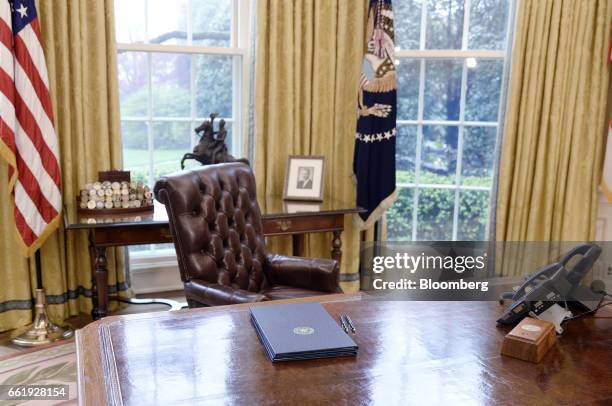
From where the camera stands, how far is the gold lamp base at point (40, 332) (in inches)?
111

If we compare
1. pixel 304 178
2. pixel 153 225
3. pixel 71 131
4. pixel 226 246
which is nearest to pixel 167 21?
pixel 71 131

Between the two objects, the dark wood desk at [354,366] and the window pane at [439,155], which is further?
the window pane at [439,155]

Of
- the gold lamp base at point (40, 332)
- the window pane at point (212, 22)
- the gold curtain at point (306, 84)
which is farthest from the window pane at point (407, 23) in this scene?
the gold lamp base at point (40, 332)

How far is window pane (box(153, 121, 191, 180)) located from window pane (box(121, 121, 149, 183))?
53 millimetres

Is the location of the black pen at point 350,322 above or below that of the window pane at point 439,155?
below

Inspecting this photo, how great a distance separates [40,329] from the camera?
2.87 meters

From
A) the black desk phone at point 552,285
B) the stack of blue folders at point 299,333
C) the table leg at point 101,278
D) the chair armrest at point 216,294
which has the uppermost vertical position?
the black desk phone at point 552,285

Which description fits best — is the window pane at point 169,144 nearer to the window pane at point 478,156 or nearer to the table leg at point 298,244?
the table leg at point 298,244

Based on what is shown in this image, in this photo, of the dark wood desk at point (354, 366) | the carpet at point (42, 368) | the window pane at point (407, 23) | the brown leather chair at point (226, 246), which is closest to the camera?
the dark wood desk at point (354, 366)

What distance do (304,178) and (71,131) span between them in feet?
4.25

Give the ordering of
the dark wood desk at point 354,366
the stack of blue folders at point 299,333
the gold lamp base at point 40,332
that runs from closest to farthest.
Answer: the dark wood desk at point 354,366
the stack of blue folders at point 299,333
the gold lamp base at point 40,332

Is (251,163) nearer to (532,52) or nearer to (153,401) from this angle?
(532,52)

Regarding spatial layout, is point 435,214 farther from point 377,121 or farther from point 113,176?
point 113,176

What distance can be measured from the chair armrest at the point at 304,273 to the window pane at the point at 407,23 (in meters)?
1.80
